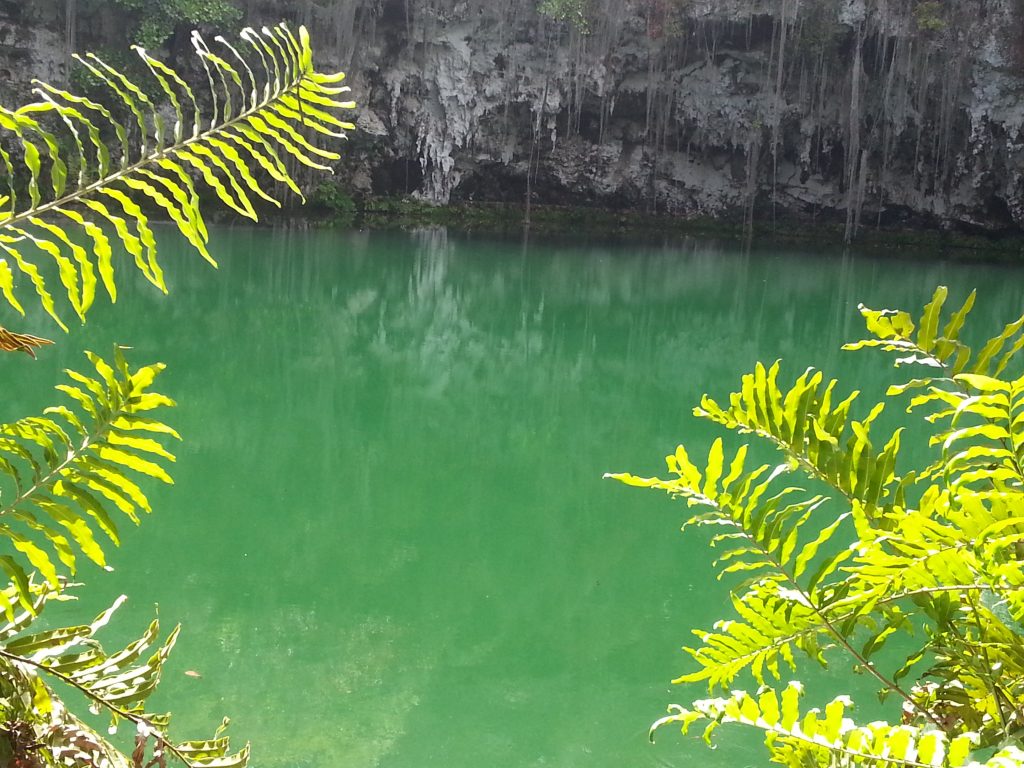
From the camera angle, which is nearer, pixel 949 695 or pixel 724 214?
pixel 949 695

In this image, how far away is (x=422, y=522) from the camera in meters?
3.82

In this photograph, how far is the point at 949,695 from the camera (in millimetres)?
1059

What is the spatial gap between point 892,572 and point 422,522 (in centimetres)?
301

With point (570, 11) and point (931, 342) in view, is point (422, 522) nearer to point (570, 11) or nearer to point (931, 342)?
point (931, 342)

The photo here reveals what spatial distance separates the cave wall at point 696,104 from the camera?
19422mm

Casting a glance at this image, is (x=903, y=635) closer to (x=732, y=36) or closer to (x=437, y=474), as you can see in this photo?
(x=437, y=474)

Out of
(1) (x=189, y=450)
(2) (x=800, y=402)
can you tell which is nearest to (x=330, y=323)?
(1) (x=189, y=450)

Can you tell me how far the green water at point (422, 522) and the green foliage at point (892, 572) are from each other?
1.19 m

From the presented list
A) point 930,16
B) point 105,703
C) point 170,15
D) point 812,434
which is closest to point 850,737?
point 812,434

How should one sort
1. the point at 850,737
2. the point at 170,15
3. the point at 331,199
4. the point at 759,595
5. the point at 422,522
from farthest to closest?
1. the point at 331,199
2. the point at 170,15
3. the point at 422,522
4. the point at 759,595
5. the point at 850,737

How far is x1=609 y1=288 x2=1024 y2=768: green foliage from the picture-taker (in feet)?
2.73

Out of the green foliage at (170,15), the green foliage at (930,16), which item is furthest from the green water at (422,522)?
the green foliage at (930,16)

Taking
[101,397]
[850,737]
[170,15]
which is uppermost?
[170,15]

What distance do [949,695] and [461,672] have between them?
1686 millimetres
